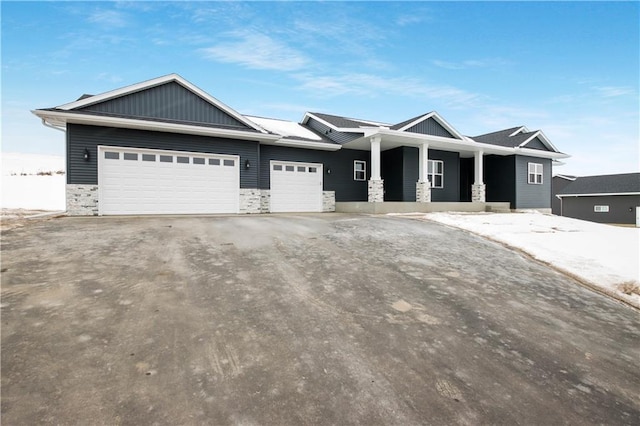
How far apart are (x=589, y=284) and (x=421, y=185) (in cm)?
1110

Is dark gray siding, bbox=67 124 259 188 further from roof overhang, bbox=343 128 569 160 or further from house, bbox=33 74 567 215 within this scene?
roof overhang, bbox=343 128 569 160

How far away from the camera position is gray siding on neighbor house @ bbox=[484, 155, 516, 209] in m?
18.8

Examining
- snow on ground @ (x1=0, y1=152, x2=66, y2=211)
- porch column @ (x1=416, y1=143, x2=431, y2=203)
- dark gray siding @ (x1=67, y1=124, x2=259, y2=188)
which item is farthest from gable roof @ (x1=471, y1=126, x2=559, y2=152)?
snow on ground @ (x1=0, y1=152, x2=66, y2=211)

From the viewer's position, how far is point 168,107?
40.8ft

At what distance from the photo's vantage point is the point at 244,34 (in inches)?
558

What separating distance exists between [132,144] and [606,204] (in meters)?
39.6

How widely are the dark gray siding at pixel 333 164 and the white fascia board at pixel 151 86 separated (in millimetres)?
1948

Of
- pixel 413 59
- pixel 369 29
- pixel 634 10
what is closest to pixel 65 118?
pixel 369 29

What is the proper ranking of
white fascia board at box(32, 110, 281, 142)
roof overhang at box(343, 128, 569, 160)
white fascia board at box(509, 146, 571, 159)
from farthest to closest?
white fascia board at box(509, 146, 571, 159), roof overhang at box(343, 128, 569, 160), white fascia board at box(32, 110, 281, 142)

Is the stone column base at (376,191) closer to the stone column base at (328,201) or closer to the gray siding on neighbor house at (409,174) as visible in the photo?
the gray siding on neighbor house at (409,174)

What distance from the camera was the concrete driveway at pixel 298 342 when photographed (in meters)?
2.09

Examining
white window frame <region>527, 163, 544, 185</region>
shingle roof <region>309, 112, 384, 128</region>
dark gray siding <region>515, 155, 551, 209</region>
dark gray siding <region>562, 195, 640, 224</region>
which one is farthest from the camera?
dark gray siding <region>562, 195, 640, 224</region>

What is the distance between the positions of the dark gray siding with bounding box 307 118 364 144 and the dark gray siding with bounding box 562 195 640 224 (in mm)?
28978

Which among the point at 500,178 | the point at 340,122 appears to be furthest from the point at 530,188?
the point at 340,122
